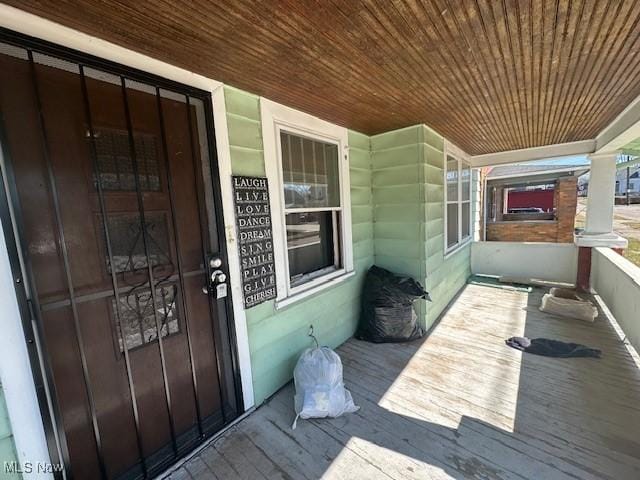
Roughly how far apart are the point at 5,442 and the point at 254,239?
146 cm

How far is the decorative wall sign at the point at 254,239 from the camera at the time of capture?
191cm

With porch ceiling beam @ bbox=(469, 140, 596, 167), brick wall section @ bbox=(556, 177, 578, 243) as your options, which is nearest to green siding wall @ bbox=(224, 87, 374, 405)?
porch ceiling beam @ bbox=(469, 140, 596, 167)

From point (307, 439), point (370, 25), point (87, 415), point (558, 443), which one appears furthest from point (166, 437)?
point (370, 25)

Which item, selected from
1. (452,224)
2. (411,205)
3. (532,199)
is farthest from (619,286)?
(532,199)

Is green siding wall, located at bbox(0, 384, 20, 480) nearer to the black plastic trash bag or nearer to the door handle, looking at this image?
the door handle

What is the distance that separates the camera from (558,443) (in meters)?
1.67

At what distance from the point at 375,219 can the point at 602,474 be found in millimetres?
2571

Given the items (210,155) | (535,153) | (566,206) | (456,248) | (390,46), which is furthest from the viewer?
(566,206)

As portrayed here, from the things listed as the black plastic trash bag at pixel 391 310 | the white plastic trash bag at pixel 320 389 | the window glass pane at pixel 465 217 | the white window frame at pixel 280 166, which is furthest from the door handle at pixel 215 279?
the window glass pane at pixel 465 217

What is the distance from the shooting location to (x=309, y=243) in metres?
2.70

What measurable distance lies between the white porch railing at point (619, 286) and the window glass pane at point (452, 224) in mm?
1819

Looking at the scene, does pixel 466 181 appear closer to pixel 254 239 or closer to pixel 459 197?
pixel 459 197

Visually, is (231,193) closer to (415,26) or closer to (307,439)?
(415,26)

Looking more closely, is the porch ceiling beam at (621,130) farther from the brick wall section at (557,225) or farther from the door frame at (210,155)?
the brick wall section at (557,225)
